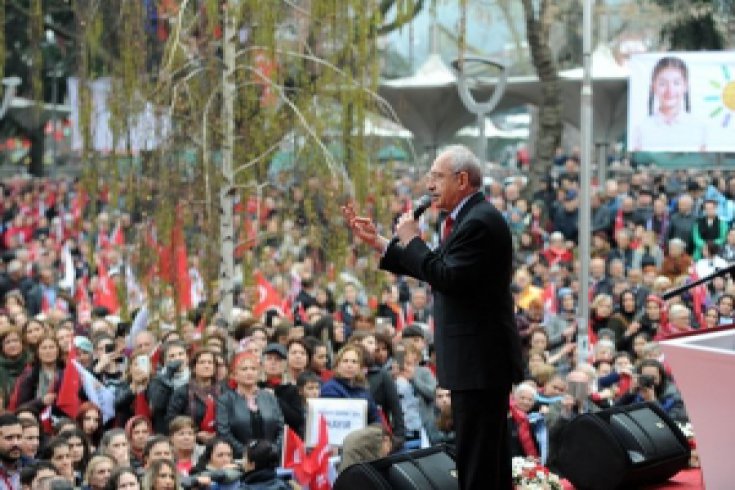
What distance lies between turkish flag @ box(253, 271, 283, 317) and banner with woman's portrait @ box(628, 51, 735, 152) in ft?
24.7

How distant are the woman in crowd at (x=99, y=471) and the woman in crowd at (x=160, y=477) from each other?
0.66 ft

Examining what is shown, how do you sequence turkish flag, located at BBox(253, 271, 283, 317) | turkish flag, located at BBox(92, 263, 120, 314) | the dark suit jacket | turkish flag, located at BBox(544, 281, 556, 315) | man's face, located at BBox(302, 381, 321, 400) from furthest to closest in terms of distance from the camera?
turkish flag, located at BBox(544, 281, 556, 315), turkish flag, located at BBox(92, 263, 120, 314), turkish flag, located at BBox(253, 271, 283, 317), man's face, located at BBox(302, 381, 321, 400), the dark suit jacket

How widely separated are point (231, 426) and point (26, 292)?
7.30 meters

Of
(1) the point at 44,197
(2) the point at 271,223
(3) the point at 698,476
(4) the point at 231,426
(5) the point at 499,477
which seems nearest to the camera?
(5) the point at 499,477

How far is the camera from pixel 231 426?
10008 millimetres

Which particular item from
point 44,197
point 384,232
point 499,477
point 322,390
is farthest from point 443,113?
point 499,477

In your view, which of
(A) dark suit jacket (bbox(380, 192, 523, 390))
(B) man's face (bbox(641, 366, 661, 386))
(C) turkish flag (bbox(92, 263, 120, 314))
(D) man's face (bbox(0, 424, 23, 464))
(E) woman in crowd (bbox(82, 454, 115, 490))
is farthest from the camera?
(C) turkish flag (bbox(92, 263, 120, 314))

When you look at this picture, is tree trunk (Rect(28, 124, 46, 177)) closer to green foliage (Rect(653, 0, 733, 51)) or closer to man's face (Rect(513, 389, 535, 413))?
green foliage (Rect(653, 0, 733, 51))

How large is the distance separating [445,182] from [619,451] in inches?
95.5

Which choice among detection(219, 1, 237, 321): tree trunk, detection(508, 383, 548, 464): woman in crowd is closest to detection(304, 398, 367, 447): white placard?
detection(508, 383, 548, 464): woman in crowd

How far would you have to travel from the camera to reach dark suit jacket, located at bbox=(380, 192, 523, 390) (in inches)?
230

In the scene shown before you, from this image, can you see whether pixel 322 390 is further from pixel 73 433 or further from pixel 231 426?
pixel 73 433

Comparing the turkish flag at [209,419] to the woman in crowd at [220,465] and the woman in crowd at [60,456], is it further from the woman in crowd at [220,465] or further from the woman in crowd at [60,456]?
the woman in crowd at [60,456]

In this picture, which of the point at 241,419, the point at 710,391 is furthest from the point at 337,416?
the point at 710,391
